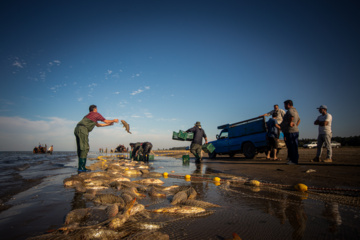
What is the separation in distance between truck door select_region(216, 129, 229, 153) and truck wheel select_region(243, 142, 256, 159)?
1.56m

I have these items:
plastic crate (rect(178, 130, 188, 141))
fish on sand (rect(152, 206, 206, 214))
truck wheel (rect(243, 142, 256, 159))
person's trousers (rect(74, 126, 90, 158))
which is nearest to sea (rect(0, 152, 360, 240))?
fish on sand (rect(152, 206, 206, 214))

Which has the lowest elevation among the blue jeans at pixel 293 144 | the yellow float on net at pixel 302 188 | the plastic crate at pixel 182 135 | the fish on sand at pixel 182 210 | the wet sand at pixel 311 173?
the wet sand at pixel 311 173

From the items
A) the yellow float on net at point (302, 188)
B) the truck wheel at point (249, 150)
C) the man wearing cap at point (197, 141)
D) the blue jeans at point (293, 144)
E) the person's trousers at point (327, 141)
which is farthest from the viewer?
the truck wheel at point (249, 150)

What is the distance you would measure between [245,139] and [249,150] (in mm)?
761

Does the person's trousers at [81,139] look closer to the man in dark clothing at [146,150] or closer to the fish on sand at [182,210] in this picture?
the fish on sand at [182,210]

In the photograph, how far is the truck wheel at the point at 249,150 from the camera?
10.5 m

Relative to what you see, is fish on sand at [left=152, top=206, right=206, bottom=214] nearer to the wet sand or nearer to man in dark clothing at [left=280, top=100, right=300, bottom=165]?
the wet sand

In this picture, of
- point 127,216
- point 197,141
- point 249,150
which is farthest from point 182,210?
point 249,150

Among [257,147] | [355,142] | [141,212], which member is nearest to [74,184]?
[141,212]

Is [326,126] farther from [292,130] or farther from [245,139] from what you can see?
[245,139]

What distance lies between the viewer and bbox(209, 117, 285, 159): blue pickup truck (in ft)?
32.6

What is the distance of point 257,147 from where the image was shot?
10.2m

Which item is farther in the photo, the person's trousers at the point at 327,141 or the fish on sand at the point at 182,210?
the person's trousers at the point at 327,141

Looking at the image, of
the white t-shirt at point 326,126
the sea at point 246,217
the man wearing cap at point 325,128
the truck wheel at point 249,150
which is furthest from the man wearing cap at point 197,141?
the sea at point 246,217
